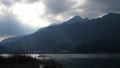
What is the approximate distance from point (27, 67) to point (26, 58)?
620 centimetres

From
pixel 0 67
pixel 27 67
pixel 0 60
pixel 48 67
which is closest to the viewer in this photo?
pixel 0 67

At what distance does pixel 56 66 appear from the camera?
3691cm

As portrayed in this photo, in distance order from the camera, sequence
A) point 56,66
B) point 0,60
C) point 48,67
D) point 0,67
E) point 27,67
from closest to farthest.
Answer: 1. point 0,67
2. point 27,67
3. point 0,60
4. point 48,67
5. point 56,66

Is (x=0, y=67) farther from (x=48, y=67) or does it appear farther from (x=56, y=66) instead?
(x=56, y=66)

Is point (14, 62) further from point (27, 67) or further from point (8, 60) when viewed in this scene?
point (27, 67)

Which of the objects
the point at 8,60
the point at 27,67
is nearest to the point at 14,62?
the point at 8,60

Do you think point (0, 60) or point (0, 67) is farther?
point (0, 60)

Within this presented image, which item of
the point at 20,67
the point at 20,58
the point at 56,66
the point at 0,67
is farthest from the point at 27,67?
the point at 56,66

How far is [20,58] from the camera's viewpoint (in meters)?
34.7

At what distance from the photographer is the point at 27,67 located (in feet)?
97.2

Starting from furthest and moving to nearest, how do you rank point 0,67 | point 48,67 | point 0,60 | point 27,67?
1. point 48,67
2. point 0,60
3. point 27,67
4. point 0,67

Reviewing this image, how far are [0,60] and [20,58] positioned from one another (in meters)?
2.96

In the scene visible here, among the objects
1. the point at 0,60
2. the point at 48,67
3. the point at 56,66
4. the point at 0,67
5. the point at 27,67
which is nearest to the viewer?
the point at 0,67

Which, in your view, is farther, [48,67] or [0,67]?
[48,67]
